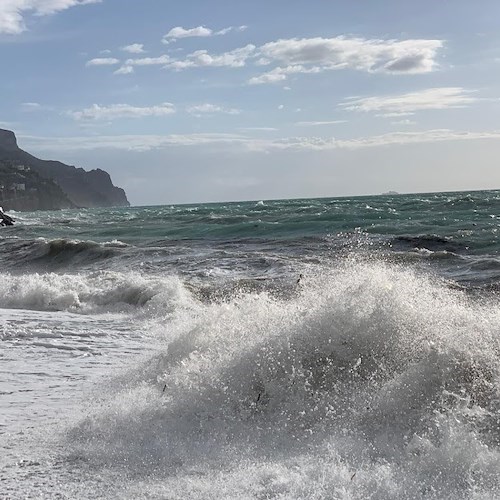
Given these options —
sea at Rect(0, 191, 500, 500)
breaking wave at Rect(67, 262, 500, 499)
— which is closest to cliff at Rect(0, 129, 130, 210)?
sea at Rect(0, 191, 500, 500)

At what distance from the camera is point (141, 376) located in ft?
19.0

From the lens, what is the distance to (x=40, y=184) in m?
134

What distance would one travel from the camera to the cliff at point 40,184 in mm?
122125

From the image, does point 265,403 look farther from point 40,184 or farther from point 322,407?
point 40,184

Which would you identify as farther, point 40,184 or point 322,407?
point 40,184

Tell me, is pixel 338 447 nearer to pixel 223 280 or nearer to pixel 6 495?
pixel 6 495

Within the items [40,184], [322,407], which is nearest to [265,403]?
[322,407]

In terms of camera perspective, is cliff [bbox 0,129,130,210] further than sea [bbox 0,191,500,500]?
Yes

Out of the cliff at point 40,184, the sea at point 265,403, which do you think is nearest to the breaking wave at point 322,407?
the sea at point 265,403

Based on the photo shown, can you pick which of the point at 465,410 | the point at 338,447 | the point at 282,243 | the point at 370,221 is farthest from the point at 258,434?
the point at 370,221

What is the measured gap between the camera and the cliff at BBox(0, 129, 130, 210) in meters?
122

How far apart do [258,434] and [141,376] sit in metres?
1.83

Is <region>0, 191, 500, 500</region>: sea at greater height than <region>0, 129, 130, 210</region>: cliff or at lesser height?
lesser

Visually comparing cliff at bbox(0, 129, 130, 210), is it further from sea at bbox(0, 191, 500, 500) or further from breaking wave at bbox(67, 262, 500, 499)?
breaking wave at bbox(67, 262, 500, 499)
